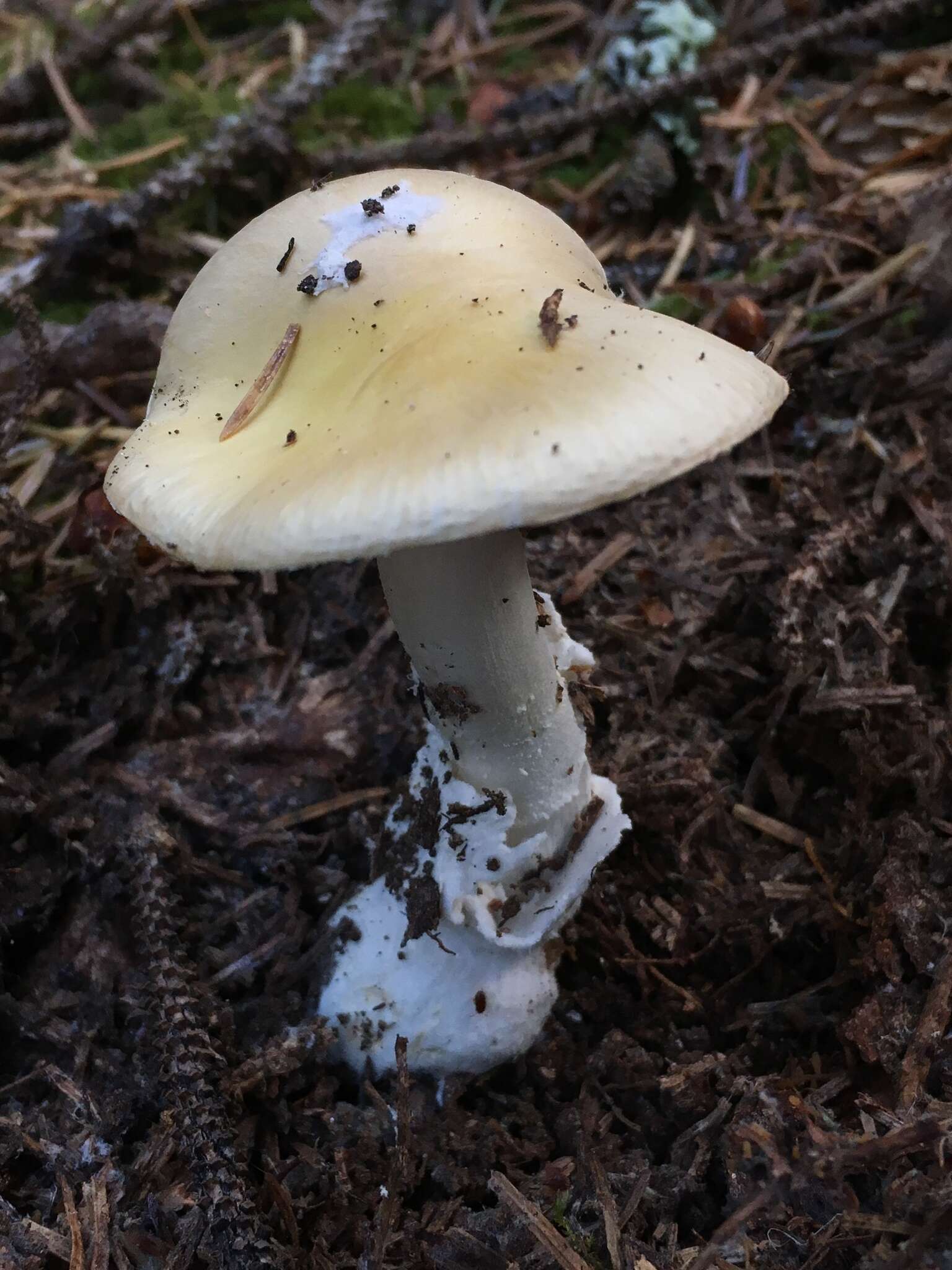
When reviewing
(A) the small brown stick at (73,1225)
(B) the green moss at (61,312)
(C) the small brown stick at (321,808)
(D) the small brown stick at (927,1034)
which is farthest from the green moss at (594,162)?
(A) the small brown stick at (73,1225)

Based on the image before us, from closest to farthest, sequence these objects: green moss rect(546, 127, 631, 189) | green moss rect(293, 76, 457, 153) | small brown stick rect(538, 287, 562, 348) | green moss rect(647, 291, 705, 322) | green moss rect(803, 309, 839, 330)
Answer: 1. small brown stick rect(538, 287, 562, 348)
2. green moss rect(803, 309, 839, 330)
3. green moss rect(647, 291, 705, 322)
4. green moss rect(546, 127, 631, 189)
5. green moss rect(293, 76, 457, 153)

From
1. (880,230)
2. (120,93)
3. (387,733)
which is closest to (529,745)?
(387,733)

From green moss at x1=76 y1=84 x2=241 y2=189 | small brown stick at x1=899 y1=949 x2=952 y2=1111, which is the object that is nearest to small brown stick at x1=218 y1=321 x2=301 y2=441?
small brown stick at x1=899 y1=949 x2=952 y2=1111

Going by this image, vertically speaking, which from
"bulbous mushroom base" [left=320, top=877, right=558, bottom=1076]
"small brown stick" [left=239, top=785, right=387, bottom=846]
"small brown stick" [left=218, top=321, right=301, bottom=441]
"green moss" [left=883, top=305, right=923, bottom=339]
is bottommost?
"bulbous mushroom base" [left=320, top=877, right=558, bottom=1076]

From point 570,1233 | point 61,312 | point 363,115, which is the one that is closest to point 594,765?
point 570,1233

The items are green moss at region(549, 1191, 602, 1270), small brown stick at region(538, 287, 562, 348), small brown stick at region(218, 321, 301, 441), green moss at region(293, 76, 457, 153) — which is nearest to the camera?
small brown stick at region(538, 287, 562, 348)

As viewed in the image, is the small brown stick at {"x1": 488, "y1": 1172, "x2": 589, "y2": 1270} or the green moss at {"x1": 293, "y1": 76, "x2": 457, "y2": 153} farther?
the green moss at {"x1": 293, "y1": 76, "x2": 457, "y2": 153}

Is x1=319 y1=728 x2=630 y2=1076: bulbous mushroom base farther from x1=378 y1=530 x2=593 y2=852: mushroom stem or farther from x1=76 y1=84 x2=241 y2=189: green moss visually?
x1=76 y1=84 x2=241 y2=189: green moss

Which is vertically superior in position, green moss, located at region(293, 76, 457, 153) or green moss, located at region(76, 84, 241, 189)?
green moss, located at region(76, 84, 241, 189)
